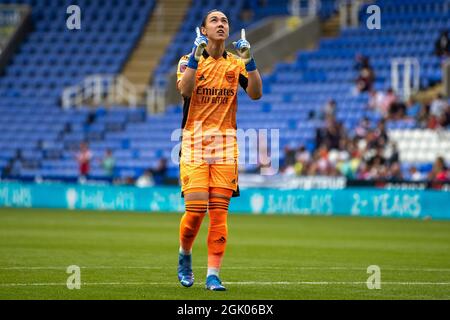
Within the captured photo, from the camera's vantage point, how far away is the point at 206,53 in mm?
11805

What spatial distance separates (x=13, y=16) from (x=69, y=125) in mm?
7176

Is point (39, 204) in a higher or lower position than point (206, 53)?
lower

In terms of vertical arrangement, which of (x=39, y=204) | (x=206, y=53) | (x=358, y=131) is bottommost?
(x=39, y=204)

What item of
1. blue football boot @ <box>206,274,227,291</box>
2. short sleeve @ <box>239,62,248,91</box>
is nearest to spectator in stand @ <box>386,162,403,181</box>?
short sleeve @ <box>239,62,248,91</box>

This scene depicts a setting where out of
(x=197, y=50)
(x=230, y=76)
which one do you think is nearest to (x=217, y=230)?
(x=230, y=76)

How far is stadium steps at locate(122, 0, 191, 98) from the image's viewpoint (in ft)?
145

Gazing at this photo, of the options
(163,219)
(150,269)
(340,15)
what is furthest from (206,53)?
(340,15)

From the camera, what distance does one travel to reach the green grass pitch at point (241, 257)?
11406 millimetres

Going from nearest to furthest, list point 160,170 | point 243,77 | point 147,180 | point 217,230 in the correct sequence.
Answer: point 217,230
point 243,77
point 147,180
point 160,170

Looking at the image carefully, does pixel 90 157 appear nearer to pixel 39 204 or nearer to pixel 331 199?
Result: pixel 39 204

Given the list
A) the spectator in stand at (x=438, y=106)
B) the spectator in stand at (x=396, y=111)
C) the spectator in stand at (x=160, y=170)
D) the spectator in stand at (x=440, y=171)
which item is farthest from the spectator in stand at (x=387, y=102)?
the spectator in stand at (x=160, y=170)

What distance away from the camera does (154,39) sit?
4531 centimetres

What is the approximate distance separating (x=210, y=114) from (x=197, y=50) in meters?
0.70

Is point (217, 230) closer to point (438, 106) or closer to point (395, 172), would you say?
point (395, 172)
